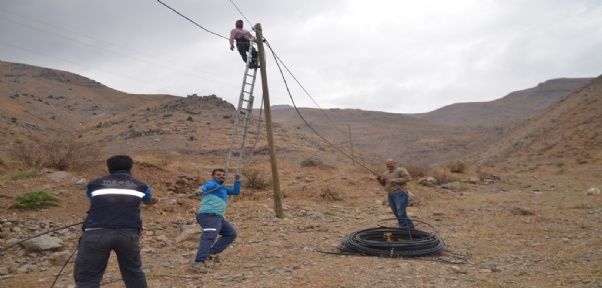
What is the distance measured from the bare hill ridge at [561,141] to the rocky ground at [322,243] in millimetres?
16379

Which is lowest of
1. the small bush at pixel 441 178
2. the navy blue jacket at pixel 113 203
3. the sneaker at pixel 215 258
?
the sneaker at pixel 215 258

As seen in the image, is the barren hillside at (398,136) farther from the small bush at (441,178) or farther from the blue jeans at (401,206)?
the blue jeans at (401,206)

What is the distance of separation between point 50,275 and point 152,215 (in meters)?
3.56

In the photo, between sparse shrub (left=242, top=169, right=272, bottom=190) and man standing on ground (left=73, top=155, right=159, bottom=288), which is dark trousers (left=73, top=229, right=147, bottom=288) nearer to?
man standing on ground (left=73, top=155, right=159, bottom=288)

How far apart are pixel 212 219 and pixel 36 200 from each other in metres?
5.28

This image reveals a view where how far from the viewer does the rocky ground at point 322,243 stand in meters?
4.87

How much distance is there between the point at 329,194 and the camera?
13242mm

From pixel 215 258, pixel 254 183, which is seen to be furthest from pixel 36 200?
pixel 254 183

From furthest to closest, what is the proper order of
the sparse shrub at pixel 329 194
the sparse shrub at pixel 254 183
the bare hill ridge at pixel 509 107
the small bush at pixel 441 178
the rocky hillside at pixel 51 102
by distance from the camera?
the bare hill ridge at pixel 509 107 → the rocky hillside at pixel 51 102 → the small bush at pixel 441 178 → the sparse shrub at pixel 254 183 → the sparse shrub at pixel 329 194

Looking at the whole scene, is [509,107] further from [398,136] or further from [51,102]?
[51,102]

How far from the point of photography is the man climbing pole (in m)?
8.51

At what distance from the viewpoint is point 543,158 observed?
29.5m

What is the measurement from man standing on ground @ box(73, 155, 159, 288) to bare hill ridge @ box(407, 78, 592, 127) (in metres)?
96.0

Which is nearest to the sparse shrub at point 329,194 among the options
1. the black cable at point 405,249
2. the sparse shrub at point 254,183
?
the sparse shrub at point 254,183
